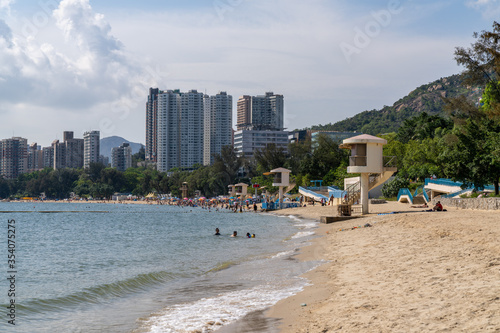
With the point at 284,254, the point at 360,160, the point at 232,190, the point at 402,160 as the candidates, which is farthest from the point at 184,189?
the point at 284,254

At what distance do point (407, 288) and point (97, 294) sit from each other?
339 inches

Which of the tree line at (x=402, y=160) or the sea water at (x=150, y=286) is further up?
the tree line at (x=402, y=160)

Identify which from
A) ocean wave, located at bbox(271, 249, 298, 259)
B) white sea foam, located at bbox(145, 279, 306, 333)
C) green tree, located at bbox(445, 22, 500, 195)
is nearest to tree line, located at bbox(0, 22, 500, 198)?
green tree, located at bbox(445, 22, 500, 195)

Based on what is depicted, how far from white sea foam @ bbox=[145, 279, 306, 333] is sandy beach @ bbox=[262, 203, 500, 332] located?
0.55 meters

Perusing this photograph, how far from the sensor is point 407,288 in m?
9.20

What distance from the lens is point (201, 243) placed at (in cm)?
2747

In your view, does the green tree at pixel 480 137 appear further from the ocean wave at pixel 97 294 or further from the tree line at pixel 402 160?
the ocean wave at pixel 97 294

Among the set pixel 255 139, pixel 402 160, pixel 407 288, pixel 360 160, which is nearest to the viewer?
pixel 407 288

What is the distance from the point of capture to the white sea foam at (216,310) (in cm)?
880

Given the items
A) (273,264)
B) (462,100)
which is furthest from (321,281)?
(462,100)

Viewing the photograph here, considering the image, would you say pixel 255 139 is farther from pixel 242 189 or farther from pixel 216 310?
pixel 216 310

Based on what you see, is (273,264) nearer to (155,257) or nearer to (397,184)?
(155,257)

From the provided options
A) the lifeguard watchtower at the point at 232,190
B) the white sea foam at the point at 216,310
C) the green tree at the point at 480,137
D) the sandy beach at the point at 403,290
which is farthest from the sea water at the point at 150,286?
the lifeguard watchtower at the point at 232,190

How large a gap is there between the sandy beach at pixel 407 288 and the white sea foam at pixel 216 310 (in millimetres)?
551
